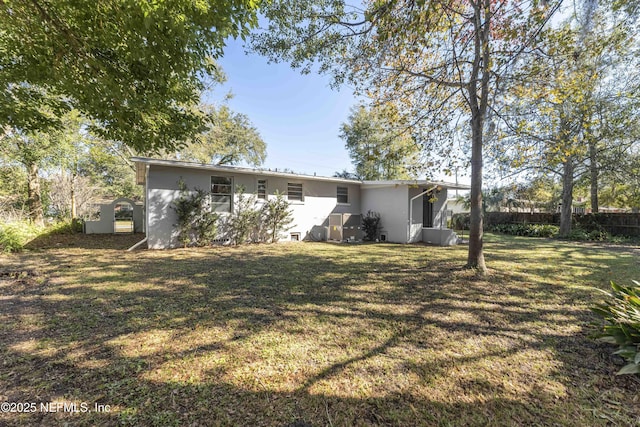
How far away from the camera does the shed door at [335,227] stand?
12258 mm

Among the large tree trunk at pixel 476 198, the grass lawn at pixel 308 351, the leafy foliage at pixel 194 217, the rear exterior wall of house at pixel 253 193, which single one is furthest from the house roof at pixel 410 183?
the leafy foliage at pixel 194 217

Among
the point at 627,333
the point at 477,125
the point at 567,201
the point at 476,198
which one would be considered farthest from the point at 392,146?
the point at 567,201

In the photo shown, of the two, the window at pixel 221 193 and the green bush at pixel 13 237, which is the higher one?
the window at pixel 221 193

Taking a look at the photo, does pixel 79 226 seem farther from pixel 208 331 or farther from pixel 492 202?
pixel 492 202

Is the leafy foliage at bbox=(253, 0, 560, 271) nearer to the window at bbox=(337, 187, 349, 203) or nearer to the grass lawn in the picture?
the grass lawn

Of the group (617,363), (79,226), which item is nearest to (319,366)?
(617,363)

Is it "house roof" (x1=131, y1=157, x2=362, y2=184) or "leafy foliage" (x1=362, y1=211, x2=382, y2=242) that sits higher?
"house roof" (x1=131, y1=157, x2=362, y2=184)

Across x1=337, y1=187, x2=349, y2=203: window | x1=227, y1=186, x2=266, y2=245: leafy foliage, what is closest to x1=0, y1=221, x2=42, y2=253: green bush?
x1=227, y1=186, x2=266, y2=245: leafy foliage

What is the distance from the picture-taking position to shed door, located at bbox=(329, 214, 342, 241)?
12.3 metres

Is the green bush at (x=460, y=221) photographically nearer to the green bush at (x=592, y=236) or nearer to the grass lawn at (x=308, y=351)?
the green bush at (x=592, y=236)

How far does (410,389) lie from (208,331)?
7.33 ft

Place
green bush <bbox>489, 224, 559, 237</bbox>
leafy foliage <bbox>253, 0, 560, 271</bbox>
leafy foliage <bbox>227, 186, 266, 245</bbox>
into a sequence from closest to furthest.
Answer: leafy foliage <bbox>253, 0, 560, 271</bbox>
leafy foliage <bbox>227, 186, 266, 245</bbox>
green bush <bbox>489, 224, 559, 237</bbox>

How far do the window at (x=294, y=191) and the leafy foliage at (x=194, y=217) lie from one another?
336 cm

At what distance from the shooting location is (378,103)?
243 inches
